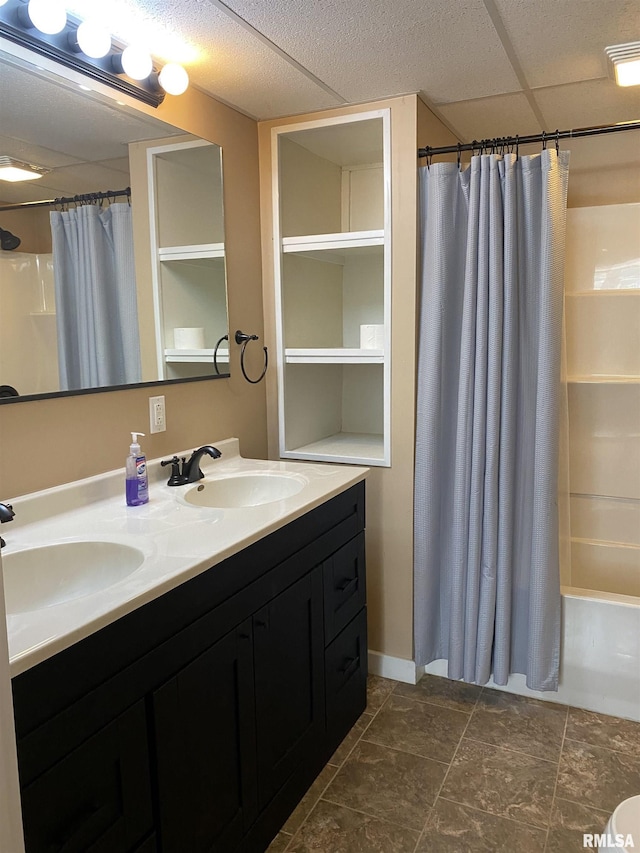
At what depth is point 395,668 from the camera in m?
2.60

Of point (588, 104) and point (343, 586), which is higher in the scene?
point (588, 104)

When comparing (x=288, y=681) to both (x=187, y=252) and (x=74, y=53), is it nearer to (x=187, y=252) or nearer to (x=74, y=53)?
(x=187, y=252)

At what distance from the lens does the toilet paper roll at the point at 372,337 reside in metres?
2.44

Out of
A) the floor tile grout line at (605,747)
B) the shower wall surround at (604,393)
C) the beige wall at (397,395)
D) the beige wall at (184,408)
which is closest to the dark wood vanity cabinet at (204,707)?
the beige wall at (397,395)

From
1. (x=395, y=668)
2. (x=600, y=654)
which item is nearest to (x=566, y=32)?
(x=600, y=654)

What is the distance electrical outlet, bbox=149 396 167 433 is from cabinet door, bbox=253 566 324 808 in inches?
26.3

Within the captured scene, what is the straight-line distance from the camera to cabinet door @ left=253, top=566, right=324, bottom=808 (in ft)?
5.40

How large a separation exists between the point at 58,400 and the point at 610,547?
8.27 feet

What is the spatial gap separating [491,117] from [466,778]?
2.40m

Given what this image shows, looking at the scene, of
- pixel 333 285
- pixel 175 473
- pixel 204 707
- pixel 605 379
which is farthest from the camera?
pixel 333 285

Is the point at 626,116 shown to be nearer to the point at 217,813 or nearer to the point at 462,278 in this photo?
the point at 462,278

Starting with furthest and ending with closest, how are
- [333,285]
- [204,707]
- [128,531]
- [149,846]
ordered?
[333,285] < [128,531] < [204,707] < [149,846]

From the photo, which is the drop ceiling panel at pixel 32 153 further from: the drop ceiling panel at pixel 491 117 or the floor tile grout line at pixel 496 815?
the floor tile grout line at pixel 496 815

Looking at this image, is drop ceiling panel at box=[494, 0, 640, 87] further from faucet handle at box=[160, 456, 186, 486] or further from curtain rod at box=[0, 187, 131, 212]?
faucet handle at box=[160, 456, 186, 486]
